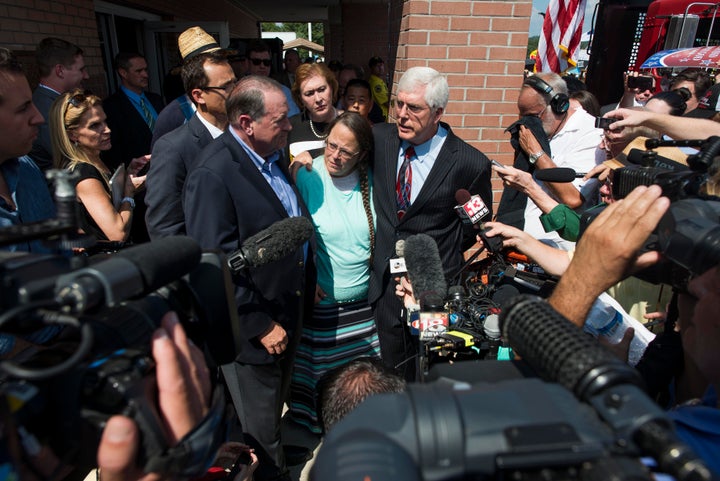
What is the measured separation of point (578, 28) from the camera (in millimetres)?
5316

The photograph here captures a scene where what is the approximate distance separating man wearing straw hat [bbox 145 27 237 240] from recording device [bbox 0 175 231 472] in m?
1.57

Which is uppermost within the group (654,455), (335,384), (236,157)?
(236,157)

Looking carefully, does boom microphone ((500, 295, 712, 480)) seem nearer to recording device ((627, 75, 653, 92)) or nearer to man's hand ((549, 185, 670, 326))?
man's hand ((549, 185, 670, 326))

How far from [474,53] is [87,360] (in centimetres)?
312

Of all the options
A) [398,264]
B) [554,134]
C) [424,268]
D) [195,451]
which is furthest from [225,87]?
[195,451]

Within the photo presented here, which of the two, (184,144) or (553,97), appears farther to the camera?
(553,97)

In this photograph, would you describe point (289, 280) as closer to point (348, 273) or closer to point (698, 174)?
point (348, 273)

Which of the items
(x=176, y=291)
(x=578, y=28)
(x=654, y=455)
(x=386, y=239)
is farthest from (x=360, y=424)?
(x=578, y=28)

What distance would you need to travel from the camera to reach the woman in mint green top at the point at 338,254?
8.36 ft

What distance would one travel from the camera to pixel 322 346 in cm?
274

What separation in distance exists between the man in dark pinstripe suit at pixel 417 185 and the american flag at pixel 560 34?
338 cm

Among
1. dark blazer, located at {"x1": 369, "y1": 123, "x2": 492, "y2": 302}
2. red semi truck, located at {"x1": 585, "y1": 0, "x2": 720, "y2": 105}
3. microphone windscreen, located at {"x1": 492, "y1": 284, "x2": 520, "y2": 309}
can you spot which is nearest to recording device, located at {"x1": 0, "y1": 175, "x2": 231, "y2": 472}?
microphone windscreen, located at {"x1": 492, "y1": 284, "x2": 520, "y2": 309}

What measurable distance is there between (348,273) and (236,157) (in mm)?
940

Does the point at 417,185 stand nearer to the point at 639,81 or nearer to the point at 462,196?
the point at 462,196
